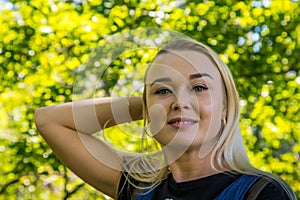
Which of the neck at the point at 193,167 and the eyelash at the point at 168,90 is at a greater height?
the eyelash at the point at 168,90

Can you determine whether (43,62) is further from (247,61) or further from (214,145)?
(214,145)

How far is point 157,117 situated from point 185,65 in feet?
0.38

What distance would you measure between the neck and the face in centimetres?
3

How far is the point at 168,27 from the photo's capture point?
13.3 ft

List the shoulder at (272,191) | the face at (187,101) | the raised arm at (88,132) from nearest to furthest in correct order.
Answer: the shoulder at (272,191), the face at (187,101), the raised arm at (88,132)

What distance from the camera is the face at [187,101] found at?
1.21m

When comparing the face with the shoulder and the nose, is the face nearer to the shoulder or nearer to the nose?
the nose

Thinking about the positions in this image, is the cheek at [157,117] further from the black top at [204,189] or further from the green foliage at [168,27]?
the green foliage at [168,27]

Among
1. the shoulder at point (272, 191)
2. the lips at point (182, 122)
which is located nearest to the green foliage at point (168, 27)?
the lips at point (182, 122)

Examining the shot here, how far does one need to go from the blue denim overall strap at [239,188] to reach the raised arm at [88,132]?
36 centimetres

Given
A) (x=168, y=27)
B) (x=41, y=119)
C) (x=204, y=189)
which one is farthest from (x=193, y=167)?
(x=168, y=27)

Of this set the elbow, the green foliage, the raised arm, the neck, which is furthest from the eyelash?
the green foliage

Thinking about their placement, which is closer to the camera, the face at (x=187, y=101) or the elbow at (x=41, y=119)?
the face at (x=187, y=101)

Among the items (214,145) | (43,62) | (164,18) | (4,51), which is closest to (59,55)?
(43,62)
